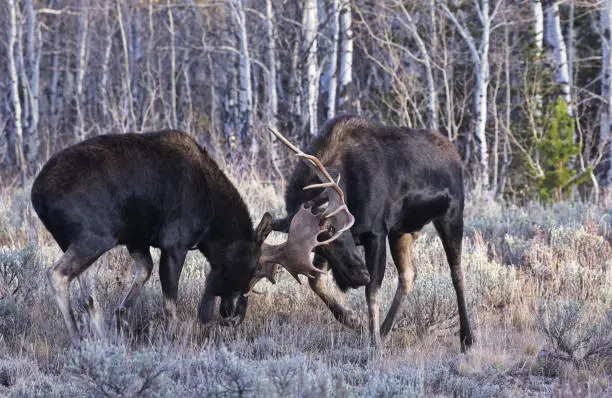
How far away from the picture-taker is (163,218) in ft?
22.4

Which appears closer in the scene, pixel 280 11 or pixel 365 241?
pixel 365 241

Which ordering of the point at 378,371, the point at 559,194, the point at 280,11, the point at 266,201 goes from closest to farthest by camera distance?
the point at 378,371 < the point at 266,201 < the point at 559,194 < the point at 280,11

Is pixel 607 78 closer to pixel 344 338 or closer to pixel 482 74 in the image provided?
pixel 482 74

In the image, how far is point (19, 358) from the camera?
6047 millimetres

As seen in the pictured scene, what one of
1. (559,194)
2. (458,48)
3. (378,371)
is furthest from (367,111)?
(378,371)

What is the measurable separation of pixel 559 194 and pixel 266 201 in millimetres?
5541

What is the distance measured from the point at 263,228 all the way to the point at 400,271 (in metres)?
1.55

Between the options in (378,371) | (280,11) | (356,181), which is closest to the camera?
(378,371)

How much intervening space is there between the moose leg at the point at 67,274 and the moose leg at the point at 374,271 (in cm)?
213

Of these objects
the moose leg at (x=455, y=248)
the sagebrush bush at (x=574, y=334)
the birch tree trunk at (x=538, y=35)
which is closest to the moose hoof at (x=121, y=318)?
the moose leg at (x=455, y=248)

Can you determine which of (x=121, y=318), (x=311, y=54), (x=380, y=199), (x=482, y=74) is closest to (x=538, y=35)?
(x=482, y=74)

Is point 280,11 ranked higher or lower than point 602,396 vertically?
higher

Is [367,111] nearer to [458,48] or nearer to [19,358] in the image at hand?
[458,48]

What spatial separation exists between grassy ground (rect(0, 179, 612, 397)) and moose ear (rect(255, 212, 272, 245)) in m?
0.78
